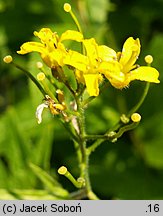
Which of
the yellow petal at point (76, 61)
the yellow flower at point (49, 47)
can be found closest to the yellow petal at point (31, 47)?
the yellow flower at point (49, 47)

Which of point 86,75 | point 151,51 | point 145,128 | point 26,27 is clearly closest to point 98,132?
point 145,128

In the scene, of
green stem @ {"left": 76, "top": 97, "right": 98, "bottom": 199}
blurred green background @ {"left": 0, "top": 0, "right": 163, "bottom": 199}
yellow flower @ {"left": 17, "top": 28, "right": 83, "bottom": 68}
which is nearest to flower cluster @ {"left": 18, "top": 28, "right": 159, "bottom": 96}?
yellow flower @ {"left": 17, "top": 28, "right": 83, "bottom": 68}

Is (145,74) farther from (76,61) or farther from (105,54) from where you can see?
(76,61)

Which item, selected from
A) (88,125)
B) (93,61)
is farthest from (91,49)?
(88,125)

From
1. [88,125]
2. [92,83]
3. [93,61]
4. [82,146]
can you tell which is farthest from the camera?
[88,125]

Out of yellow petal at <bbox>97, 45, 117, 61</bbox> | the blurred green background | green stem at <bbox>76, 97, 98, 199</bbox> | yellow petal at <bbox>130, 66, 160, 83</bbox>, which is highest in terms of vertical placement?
the blurred green background

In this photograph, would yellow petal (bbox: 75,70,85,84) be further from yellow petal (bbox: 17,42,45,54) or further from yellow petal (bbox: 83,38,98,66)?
yellow petal (bbox: 17,42,45,54)

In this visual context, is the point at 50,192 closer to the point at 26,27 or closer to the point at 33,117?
the point at 33,117
